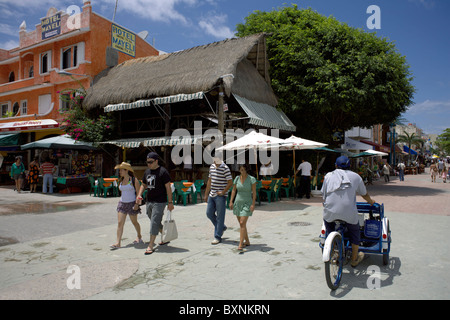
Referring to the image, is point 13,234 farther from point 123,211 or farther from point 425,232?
point 425,232

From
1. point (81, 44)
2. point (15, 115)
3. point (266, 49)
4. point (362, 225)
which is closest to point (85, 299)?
point (362, 225)

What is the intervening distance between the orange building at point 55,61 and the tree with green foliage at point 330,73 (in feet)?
30.1

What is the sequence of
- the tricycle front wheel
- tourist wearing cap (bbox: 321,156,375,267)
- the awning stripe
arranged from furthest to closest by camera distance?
the awning stripe < tourist wearing cap (bbox: 321,156,375,267) < the tricycle front wheel

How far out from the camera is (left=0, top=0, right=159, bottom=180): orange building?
20.2 metres

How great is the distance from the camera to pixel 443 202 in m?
12.8

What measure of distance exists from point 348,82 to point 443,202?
655 cm

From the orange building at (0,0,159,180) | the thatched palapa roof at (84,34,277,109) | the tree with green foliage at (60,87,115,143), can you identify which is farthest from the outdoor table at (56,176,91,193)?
the orange building at (0,0,159,180)

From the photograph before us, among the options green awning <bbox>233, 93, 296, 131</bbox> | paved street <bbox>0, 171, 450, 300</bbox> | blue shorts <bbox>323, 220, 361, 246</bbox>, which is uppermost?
green awning <bbox>233, 93, 296, 131</bbox>

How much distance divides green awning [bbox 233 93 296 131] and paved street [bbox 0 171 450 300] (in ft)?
20.9

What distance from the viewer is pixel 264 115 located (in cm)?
1568

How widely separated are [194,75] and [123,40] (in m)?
10.4

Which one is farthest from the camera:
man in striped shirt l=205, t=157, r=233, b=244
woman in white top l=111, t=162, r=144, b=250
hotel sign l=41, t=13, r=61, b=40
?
hotel sign l=41, t=13, r=61, b=40

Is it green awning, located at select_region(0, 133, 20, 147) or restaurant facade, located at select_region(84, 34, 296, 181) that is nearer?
restaurant facade, located at select_region(84, 34, 296, 181)

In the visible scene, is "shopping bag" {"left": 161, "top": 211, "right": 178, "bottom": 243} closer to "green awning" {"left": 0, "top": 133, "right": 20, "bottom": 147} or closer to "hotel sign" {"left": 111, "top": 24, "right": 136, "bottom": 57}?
"hotel sign" {"left": 111, "top": 24, "right": 136, "bottom": 57}
